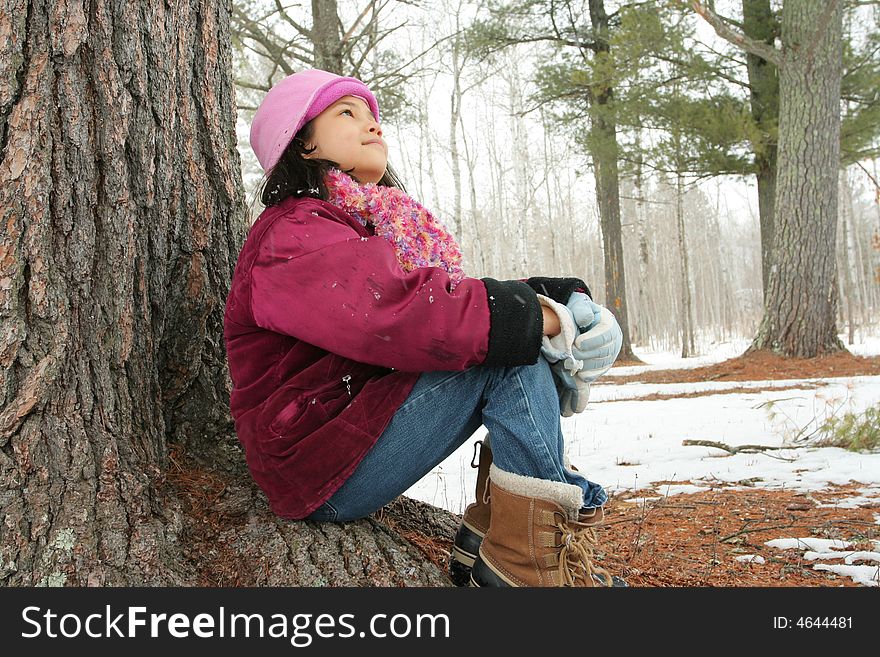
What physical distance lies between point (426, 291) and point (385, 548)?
0.66 metres

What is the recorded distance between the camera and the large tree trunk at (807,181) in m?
7.24

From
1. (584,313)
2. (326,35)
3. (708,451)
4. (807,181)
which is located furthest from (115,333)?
(807,181)

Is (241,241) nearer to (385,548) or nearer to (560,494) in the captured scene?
(385,548)

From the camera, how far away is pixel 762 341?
7.59 metres

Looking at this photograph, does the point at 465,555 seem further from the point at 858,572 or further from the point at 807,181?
the point at 807,181

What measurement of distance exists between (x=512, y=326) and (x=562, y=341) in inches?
6.1

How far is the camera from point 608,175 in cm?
1061

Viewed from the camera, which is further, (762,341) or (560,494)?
(762,341)

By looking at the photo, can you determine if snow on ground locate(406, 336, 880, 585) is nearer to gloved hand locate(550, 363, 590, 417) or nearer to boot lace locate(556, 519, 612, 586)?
boot lace locate(556, 519, 612, 586)

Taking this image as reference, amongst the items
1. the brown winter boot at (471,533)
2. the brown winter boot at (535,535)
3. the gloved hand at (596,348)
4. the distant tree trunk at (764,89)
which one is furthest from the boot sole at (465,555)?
the distant tree trunk at (764,89)

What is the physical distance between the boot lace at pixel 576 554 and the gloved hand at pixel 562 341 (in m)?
0.35

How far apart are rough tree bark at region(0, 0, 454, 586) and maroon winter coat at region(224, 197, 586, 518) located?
22 centimetres

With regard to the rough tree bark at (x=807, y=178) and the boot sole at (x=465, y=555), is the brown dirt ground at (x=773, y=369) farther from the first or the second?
the boot sole at (x=465, y=555)
